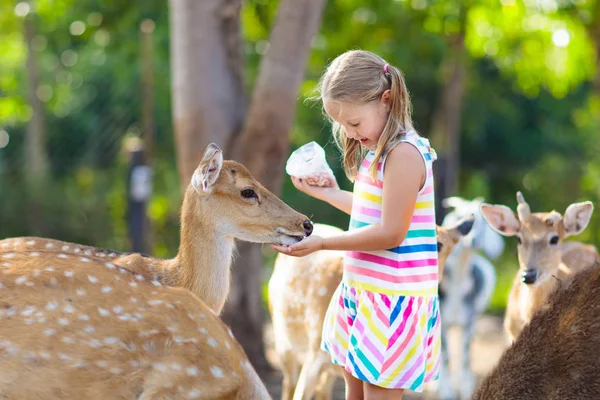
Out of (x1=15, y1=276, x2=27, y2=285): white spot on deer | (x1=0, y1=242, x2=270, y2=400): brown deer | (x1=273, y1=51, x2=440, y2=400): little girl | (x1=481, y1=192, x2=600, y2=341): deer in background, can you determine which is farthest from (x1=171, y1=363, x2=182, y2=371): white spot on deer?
(x1=481, y1=192, x2=600, y2=341): deer in background

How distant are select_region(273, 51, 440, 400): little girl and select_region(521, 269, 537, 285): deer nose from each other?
2.10 meters

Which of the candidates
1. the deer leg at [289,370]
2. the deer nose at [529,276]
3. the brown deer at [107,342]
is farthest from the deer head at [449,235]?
the brown deer at [107,342]

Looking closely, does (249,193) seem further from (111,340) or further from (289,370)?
(111,340)

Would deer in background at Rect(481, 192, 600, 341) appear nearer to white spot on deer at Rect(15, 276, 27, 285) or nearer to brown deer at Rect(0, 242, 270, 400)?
brown deer at Rect(0, 242, 270, 400)

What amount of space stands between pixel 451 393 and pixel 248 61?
5.72 meters

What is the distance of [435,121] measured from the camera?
1773 cm

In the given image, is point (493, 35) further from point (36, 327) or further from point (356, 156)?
point (36, 327)

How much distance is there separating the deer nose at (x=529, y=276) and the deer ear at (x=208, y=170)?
2.10 meters

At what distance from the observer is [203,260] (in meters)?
4.61

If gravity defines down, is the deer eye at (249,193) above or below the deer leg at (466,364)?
above

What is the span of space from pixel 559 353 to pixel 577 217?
306cm

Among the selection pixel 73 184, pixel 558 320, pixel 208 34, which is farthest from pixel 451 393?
pixel 73 184

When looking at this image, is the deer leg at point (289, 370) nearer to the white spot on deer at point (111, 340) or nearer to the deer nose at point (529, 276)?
the deer nose at point (529, 276)

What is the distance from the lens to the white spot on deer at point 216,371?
9.32ft
